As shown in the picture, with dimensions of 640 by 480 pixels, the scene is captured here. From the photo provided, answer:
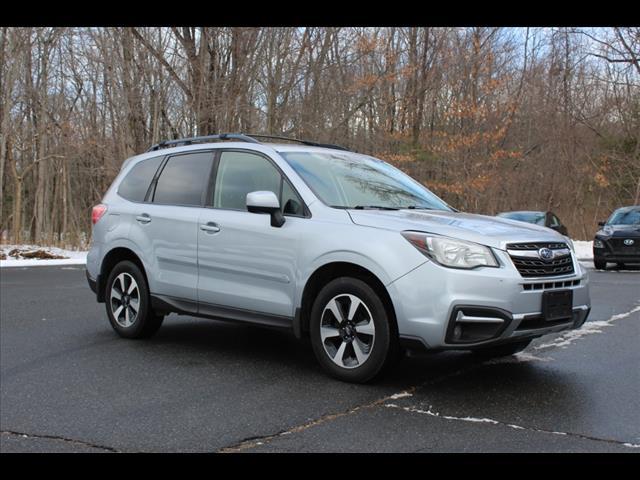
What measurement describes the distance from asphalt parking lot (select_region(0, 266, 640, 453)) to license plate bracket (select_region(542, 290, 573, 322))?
545mm

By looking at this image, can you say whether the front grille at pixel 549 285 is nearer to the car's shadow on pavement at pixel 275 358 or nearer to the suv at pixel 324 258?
the suv at pixel 324 258

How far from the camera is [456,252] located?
464cm

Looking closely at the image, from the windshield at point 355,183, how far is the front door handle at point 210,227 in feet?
2.82

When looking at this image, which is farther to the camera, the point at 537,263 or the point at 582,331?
the point at 582,331

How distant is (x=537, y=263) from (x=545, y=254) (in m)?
0.11

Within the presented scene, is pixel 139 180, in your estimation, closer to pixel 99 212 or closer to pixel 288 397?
pixel 99 212

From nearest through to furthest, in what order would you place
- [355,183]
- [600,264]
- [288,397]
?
[288,397]
[355,183]
[600,264]

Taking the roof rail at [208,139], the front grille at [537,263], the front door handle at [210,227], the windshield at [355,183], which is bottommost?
the front grille at [537,263]

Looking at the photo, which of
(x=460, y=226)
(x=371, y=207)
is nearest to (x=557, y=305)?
(x=460, y=226)

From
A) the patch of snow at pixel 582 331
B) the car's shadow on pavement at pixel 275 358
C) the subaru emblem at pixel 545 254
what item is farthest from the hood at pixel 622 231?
the subaru emblem at pixel 545 254

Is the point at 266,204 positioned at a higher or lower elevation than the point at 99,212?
higher

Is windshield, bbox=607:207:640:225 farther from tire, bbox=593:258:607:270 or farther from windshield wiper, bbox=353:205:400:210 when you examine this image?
windshield wiper, bbox=353:205:400:210

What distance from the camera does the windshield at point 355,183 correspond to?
5605mm
